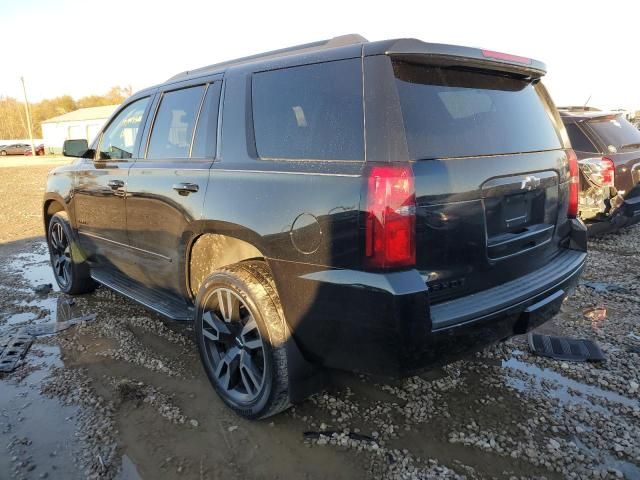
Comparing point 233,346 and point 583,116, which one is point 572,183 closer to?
point 233,346

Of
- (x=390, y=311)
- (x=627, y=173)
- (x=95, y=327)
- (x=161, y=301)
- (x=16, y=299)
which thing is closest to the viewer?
(x=390, y=311)

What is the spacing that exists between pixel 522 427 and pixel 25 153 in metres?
57.3

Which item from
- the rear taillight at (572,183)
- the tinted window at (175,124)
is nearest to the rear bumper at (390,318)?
the rear taillight at (572,183)

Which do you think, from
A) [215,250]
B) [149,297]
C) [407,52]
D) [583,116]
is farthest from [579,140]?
[149,297]

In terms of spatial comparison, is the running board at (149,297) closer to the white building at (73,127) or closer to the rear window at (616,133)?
the rear window at (616,133)

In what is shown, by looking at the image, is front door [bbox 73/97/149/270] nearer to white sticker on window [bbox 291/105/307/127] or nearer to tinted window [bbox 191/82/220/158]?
tinted window [bbox 191/82/220/158]

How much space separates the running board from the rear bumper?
1.16 metres

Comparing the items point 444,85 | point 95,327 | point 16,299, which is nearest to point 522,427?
point 444,85

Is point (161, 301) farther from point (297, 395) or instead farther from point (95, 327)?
point (297, 395)

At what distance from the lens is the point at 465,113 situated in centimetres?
248

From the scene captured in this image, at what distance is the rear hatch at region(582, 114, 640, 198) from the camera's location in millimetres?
6203

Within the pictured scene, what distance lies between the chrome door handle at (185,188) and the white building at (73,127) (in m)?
44.7

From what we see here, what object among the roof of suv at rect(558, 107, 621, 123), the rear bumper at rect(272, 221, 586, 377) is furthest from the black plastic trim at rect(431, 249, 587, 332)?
the roof of suv at rect(558, 107, 621, 123)

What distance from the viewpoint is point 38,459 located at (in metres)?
2.53
